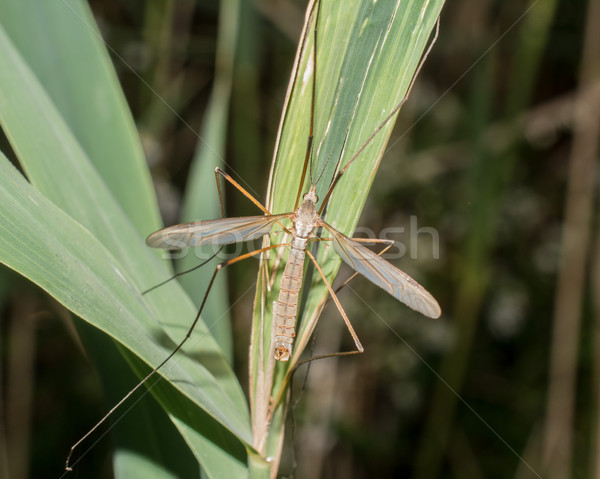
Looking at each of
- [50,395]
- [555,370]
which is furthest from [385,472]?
[50,395]

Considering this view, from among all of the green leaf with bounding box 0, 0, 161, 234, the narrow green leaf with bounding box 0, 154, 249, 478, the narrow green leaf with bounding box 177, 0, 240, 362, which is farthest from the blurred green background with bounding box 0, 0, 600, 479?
the narrow green leaf with bounding box 0, 154, 249, 478

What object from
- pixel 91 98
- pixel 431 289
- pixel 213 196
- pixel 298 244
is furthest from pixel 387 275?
pixel 431 289

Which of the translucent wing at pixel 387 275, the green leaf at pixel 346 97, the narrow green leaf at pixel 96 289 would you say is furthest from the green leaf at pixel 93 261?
the translucent wing at pixel 387 275

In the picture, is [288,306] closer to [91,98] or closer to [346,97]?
[346,97]

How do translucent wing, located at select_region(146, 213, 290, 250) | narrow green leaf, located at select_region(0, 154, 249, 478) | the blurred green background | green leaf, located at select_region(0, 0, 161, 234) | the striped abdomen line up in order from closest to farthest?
narrow green leaf, located at select_region(0, 154, 249, 478) → the striped abdomen → translucent wing, located at select_region(146, 213, 290, 250) → green leaf, located at select_region(0, 0, 161, 234) → the blurred green background

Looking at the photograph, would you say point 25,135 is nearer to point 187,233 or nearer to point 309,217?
point 187,233

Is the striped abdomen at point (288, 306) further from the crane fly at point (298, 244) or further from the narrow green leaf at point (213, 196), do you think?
the narrow green leaf at point (213, 196)

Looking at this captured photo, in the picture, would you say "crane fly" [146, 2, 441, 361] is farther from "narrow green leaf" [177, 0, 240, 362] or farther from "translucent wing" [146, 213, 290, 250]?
"narrow green leaf" [177, 0, 240, 362]
